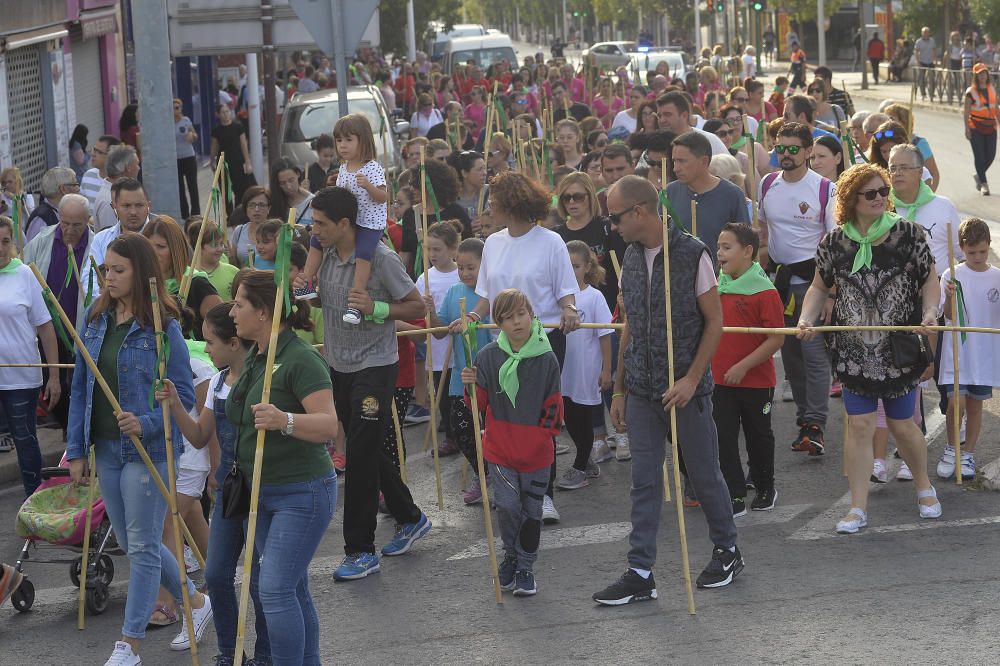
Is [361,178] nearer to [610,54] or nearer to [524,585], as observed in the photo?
[524,585]

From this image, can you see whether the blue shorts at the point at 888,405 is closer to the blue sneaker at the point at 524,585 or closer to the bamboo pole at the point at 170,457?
the blue sneaker at the point at 524,585

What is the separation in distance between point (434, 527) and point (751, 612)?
86.2 inches

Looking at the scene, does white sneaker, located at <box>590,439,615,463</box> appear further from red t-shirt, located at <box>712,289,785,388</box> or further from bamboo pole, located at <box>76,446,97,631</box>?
bamboo pole, located at <box>76,446,97,631</box>

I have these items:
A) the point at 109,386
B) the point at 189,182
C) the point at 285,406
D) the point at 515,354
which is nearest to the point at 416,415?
the point at 515,354

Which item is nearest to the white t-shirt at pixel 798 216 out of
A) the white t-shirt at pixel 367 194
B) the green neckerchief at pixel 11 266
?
the white t-shirt at pixel 367 194

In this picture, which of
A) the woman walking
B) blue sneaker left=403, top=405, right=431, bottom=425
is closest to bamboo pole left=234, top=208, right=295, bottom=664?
the woman walking

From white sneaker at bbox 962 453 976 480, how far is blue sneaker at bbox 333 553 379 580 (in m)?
3.30

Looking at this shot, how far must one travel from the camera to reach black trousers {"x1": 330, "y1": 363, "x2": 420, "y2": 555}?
24.0 feet

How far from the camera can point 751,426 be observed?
8.16 metres

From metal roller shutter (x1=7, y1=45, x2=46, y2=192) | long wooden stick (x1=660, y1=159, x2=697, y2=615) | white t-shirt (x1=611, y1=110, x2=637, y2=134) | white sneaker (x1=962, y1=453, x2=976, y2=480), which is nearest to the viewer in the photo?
long wooden stick (x1=660, y1=159, x2=697, y2=615)

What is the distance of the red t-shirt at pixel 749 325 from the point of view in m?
8.16

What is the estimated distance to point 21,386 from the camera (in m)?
8.63

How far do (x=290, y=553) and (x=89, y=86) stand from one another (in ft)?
70.7

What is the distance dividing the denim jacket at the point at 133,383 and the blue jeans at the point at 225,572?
19.8 inches
